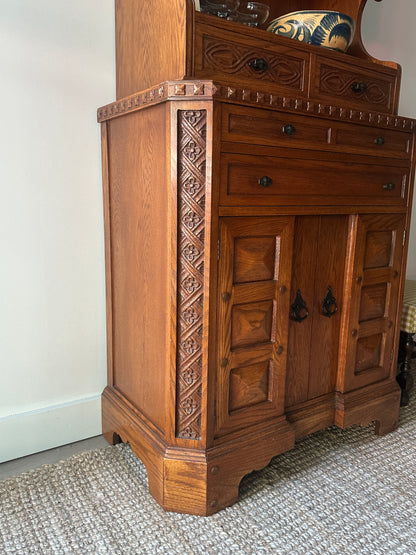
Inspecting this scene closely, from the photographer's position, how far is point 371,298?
188 cm

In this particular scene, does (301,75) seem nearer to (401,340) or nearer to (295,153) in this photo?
(295,153)

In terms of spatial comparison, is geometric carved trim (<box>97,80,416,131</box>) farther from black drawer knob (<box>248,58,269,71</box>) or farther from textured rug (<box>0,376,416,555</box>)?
textured rug (<box>0,376,416,555</box>)

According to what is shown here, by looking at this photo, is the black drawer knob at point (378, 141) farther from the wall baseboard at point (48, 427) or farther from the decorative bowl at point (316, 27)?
the wall baseboard at point (48, 427)

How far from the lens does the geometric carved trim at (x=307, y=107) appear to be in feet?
4.30

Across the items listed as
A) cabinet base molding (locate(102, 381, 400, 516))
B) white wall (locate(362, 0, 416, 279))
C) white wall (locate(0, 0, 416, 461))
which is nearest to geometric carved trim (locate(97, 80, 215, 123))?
white wall (locate(0, 0, 416, 461))

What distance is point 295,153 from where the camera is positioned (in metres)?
1.49

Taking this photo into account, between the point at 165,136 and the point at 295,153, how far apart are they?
0.44 meters

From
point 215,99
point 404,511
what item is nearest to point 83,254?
point 215,99

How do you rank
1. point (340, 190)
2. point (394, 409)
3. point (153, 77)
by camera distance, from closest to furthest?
point (153, 77) → point (340, 190) → point (394, 409)

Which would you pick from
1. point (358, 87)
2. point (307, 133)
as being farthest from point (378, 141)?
point (307, 133)

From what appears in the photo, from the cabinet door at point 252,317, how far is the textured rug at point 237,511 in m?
0.29

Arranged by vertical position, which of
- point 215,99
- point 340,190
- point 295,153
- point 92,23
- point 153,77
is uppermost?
point 92,23

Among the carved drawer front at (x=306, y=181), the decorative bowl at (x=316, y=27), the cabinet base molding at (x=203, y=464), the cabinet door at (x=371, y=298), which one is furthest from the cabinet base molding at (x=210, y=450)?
the decorative bowl at (x=316, y=27)

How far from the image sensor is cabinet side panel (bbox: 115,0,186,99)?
4.30 ft
